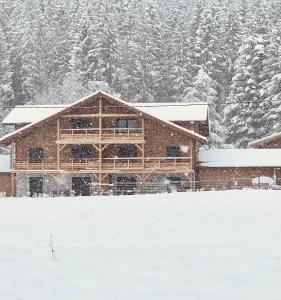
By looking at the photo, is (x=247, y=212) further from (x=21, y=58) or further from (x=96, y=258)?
(x=21, y=58)

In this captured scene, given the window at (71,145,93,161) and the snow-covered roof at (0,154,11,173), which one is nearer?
the window at (71,145,93,161)

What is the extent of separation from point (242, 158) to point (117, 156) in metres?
9.99

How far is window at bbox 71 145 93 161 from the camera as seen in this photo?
46.9 metres

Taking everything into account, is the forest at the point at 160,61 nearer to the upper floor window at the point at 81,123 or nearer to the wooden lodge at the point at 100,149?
the wooden lodge at the point at 100,149

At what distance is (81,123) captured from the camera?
47.4m

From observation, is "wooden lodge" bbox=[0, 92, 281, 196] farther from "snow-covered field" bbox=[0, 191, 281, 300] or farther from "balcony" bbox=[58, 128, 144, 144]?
"snow-covered field" bbox=[0, 191, 281, 300]

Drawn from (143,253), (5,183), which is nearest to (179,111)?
(5,183)

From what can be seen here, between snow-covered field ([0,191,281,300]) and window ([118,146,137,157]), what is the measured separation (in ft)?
73.7

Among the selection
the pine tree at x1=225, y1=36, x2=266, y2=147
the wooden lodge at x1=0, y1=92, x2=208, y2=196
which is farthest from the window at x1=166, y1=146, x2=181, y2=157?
the pine tree at x1=225, y1=36, x2=266, y2=147

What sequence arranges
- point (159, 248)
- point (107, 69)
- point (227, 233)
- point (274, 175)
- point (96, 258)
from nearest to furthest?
point (96, 258), point (159, 248), point (227, 233), point (274, 175), point (107, 69)

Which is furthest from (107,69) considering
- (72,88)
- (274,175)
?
(274,175)

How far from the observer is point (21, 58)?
7575 centimetres

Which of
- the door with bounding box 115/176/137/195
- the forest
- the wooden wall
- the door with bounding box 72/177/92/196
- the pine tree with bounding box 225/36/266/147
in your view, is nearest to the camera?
the door with bounding box 115/176/137/195

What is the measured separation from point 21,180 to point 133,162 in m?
8.96
